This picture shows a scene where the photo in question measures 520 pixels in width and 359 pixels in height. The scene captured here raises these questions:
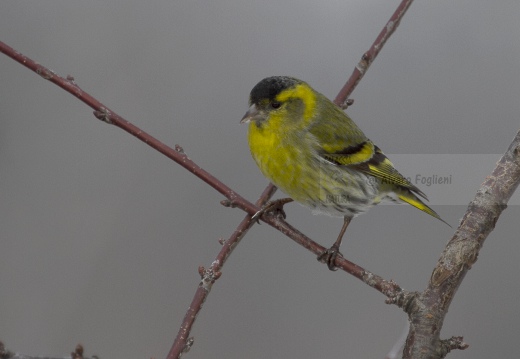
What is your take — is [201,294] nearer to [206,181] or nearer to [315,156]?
[206,181]

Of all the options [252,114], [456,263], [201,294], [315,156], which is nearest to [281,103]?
[252,114]

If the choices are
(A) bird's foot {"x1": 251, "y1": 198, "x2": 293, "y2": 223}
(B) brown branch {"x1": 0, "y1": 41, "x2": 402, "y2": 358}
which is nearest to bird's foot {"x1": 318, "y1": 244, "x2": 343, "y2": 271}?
(B) brown branch {"x1": 0, "y1": 41, "x2": 402, "y2": 358}

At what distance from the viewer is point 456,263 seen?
1.90 meters

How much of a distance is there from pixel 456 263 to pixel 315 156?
4.82ft

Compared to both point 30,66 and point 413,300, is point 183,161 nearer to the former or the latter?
point 30,66

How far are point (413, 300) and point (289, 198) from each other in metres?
1.22

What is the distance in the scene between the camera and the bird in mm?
3146

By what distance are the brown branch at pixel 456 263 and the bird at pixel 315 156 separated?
108cm

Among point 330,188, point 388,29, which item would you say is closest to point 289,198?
point 330,188

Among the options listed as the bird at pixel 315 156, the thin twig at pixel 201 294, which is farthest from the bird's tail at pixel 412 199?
the thin twig at pixel 201 294

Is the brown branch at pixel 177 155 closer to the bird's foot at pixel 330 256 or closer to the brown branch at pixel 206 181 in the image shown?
the brown branch at pixel 206 181

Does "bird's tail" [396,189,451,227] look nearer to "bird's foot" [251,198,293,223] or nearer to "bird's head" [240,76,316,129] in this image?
"bird's head" [240,76,316,129]

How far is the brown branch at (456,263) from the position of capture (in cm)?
185

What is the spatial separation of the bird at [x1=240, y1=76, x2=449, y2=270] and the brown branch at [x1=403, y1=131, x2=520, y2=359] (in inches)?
42.4
